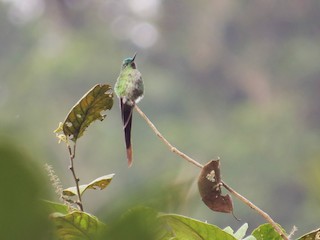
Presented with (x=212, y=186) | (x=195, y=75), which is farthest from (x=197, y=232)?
(x=195, y=75)

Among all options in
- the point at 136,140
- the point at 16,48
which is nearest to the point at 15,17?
the point at 16,48

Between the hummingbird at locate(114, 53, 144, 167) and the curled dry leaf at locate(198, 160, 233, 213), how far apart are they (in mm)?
50

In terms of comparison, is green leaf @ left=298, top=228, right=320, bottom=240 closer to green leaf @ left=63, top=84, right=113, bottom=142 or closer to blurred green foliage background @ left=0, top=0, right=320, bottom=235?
green leaf @ left=63, top=84, right=113, bottom=142

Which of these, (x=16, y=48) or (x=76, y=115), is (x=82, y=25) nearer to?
(x=16, y=48)

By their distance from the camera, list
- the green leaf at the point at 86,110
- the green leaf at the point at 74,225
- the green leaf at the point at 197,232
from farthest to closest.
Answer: the green leaf at the point at 86,110 → the green leaf at the point at 197,232 → the green leaf at the point at 74,225

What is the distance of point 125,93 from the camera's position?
0.56m

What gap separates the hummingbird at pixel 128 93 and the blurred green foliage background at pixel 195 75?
436 inches

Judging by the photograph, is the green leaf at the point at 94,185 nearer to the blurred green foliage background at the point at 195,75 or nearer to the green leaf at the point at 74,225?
the green leaf at the point at 74,225

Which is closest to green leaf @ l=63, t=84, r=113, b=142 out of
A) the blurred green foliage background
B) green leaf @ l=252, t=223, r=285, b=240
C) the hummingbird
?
the hummingbird

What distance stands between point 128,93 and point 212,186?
9 cm

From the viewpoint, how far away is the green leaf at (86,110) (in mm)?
546

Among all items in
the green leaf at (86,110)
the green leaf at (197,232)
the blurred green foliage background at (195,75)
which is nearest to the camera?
the green leaf at (197,232)

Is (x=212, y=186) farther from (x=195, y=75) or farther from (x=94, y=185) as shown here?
(x=195, y=75)

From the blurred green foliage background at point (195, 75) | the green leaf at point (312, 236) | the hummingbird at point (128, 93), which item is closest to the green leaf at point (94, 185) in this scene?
the hummingbird at point (128, 93)
